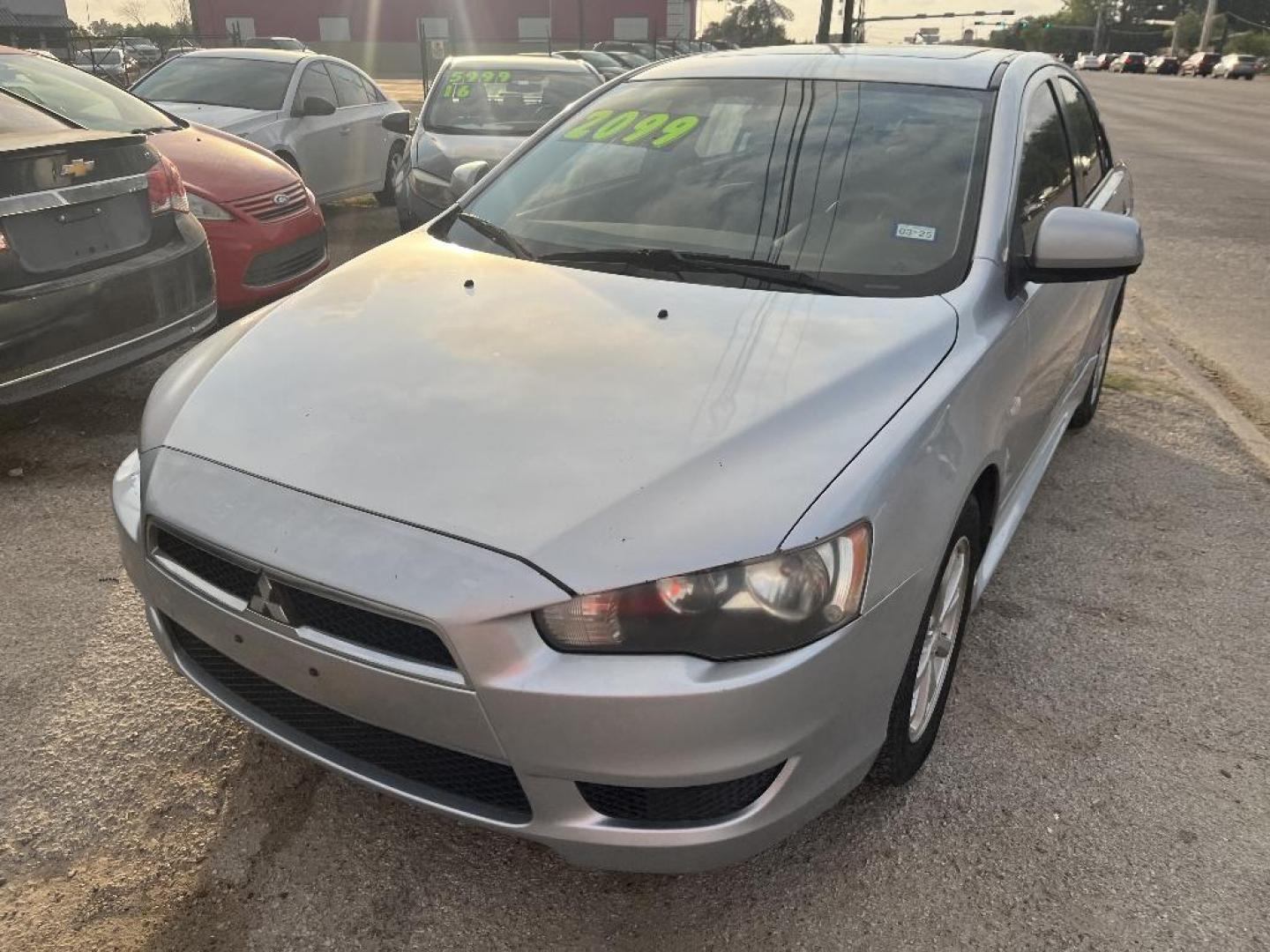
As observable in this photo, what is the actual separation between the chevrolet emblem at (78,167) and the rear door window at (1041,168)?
10.9 ft

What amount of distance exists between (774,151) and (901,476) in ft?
4.72

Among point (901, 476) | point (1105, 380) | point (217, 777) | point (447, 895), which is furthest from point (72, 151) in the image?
point (1105, 380)

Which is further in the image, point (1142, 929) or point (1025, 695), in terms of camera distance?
point (1025, 695)

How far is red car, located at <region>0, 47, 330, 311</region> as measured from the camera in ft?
16.7

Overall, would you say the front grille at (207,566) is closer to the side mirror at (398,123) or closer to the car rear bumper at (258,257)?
the car rear bumper at (258,257)

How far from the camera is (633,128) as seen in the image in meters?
3.26

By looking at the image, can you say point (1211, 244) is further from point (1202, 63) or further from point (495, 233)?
point (1202, 63)

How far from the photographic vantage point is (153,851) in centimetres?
216

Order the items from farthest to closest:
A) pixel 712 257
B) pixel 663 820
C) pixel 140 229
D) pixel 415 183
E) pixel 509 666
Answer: pixel 415 183 → pixel 140 229 → pixel 712 257 → pixel 663 820 → pixel 509 666

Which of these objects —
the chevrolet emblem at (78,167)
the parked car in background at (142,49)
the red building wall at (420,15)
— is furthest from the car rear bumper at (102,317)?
the red building wall at (420,15)

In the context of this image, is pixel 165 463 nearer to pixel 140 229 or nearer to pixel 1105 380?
pixel 140 229

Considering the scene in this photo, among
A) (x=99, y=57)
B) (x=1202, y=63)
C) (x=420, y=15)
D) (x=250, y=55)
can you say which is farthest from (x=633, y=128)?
(x=1202, y=63)

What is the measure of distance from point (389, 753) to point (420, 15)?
6070cm

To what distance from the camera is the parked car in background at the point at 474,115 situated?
714cm
